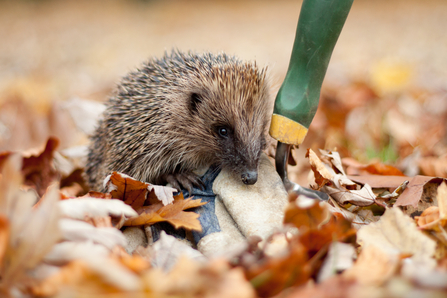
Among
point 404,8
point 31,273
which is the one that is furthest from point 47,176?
point 404,8

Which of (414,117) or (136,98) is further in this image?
(414,117)

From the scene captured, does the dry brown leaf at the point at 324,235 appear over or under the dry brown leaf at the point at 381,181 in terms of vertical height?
over

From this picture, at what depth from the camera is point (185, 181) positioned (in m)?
2.53

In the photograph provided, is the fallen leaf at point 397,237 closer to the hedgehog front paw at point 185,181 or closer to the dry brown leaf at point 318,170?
the dry brown leaf at point 318,170

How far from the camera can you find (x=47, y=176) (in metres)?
2.97

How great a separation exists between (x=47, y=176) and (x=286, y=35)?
10817 mm

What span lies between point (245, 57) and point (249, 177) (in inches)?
304

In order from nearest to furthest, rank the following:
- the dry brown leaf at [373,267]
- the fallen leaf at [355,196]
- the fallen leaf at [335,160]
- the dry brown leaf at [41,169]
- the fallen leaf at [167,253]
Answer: the dry brown leaf at [373,267] < the fallen leaf at [167,253] < the fallen leaf at [355,196] < the fallen leaf at [335,160] < the dry brown leaf at [41,169]

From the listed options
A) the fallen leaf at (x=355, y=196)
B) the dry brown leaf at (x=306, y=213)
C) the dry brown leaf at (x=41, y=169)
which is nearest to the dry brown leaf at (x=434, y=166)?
the fallen leaf at (x=355, y=196)

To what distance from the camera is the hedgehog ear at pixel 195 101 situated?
276 centimetres

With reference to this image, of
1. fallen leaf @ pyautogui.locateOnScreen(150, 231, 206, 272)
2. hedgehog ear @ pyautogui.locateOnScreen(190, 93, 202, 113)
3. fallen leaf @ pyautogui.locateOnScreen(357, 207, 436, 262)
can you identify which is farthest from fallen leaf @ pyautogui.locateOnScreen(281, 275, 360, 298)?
hedgehog ear @ pyautogui.locateOnScreen(190, 93, 202, 113)

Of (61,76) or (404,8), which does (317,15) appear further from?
(404,8)

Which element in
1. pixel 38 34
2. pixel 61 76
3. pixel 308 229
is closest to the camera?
pixel 308 229

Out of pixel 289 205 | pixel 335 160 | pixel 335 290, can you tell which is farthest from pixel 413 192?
pixel 335 290
